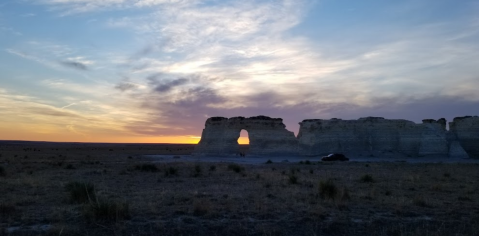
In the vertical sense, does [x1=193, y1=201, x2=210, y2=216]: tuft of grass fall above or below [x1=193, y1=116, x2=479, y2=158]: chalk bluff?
below

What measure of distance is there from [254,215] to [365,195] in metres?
5.99

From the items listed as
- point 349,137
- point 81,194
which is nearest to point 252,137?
point 349,137

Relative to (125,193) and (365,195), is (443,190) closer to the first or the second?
(365,195)

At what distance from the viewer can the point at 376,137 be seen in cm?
6247

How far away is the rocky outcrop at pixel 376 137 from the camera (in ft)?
200

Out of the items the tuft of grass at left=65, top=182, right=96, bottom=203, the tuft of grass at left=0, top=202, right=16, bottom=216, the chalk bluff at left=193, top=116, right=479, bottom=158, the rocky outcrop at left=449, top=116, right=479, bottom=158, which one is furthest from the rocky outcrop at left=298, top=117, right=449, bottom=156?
the tuft of grass at left=0, top=202, right=16, bottom=216

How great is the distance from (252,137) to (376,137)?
1925 centimetres

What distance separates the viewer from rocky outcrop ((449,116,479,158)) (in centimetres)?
6056

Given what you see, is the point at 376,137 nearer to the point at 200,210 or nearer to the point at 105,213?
the point at 200,210

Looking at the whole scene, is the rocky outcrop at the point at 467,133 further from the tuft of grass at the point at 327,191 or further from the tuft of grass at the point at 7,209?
the tuft of grass at the point at 7,209

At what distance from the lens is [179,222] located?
10.3 m

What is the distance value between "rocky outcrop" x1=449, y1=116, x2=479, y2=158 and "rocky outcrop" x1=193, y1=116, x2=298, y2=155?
24.4 meters

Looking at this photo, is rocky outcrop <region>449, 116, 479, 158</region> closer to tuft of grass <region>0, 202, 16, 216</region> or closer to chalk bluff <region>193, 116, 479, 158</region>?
chalk bluff <region>193, 116, 479, 158</region>

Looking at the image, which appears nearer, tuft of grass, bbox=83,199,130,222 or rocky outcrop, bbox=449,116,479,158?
tuft of grass, bbox=83,199,130,222
